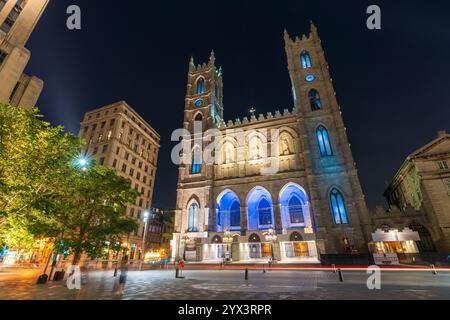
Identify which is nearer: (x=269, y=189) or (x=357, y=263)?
(x=357, y=263)

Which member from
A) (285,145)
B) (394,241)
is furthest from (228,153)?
(394,241)

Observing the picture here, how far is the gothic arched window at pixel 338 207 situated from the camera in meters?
31.5

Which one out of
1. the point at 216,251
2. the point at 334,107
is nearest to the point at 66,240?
the point at 216,251

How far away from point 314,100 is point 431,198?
75.6 ft

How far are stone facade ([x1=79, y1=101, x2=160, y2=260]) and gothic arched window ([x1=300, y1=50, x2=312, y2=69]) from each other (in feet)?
134

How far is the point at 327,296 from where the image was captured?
27.1ft

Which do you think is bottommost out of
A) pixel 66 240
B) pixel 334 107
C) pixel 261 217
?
pixel 66 240

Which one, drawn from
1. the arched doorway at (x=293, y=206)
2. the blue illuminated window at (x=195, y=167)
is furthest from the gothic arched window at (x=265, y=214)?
the blue illuminated window at (x=195, y=167)

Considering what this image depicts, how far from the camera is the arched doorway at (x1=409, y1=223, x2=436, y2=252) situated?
28.3 meters

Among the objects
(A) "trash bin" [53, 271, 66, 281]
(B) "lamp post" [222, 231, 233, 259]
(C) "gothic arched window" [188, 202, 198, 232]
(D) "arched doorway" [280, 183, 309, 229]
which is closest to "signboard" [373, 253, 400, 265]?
(D) "arched doorway" [280, 183, 309, 229]

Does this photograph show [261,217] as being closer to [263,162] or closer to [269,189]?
[269,189]

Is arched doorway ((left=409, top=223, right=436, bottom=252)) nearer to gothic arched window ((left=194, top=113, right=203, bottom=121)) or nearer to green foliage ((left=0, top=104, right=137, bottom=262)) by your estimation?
green foliage ((left=0, top=104, right=137, bottom=262))

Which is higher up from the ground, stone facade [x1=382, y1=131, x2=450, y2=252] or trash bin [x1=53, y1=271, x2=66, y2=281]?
stone facade [x1=382, y1=131, x2=450, y2=252]
